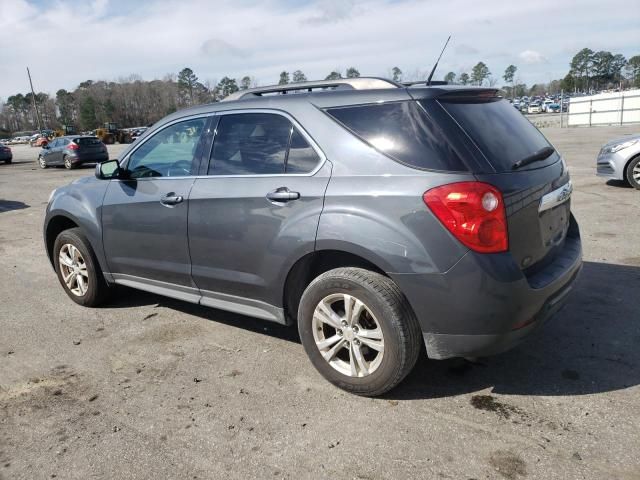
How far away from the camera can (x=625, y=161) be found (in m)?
9.73

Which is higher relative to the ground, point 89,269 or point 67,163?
point 89,269

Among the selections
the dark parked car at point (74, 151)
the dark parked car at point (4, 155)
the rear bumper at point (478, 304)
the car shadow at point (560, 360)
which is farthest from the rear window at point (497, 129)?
the dark parked car at point (4, 155)

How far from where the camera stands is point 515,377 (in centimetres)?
342

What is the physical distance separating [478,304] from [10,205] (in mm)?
12773

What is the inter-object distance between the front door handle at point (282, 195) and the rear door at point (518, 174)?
0.94m

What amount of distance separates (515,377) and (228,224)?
2.09 meters

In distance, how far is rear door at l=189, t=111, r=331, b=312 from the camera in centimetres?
334

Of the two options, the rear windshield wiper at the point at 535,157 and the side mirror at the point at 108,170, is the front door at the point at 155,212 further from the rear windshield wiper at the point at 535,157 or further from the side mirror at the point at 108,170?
the rear windshield wiper at the point at 535,157

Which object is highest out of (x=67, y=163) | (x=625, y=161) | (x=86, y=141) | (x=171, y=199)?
(x=171, y=199)

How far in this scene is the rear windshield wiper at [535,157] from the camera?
10.3 feet

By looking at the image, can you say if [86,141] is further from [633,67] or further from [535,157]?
[633,67]

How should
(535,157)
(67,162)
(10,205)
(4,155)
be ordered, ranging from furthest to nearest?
(4,155), (67,162), (10,205), (535,157)

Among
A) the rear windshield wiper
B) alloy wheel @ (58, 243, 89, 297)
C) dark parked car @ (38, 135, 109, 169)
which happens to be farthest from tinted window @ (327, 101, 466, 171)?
dark parked car @ (38, 135, 109, 169)

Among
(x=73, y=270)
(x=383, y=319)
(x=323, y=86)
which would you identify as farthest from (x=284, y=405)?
(x=73, y=270)
